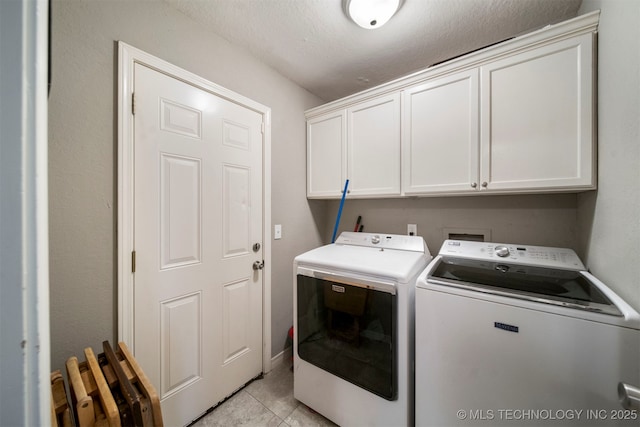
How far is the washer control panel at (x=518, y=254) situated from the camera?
125 centimetres

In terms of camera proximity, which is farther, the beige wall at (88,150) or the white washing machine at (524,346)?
the beige wall at (88,150)

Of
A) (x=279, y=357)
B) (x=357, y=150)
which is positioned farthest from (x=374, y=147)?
(x=279, y=357)

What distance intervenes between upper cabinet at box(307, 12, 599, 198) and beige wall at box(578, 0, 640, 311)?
83mm

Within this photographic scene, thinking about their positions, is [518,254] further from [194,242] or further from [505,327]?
[194,242]

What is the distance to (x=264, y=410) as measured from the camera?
1506 millimetres

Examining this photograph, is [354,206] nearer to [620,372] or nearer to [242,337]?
[242,337]

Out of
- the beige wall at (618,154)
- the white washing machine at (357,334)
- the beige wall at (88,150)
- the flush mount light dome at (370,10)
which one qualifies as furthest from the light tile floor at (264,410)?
the flush mount light dome at (370,10)

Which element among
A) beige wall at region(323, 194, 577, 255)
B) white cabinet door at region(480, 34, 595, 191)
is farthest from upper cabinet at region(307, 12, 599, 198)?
beige wall at region(323, 194, 577, 255)

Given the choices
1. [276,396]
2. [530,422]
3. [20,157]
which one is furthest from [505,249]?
[20,157]

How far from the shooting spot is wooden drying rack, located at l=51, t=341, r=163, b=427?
0.76 metres

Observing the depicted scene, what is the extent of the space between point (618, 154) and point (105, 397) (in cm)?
214

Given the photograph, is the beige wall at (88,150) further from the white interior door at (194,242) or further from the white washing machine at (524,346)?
the white washing machine at (524,346)

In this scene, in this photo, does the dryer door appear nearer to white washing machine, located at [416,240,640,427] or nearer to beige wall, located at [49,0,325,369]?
white washing machine, located at [416,240,640,427]

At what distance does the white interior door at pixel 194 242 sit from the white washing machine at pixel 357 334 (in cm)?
46
